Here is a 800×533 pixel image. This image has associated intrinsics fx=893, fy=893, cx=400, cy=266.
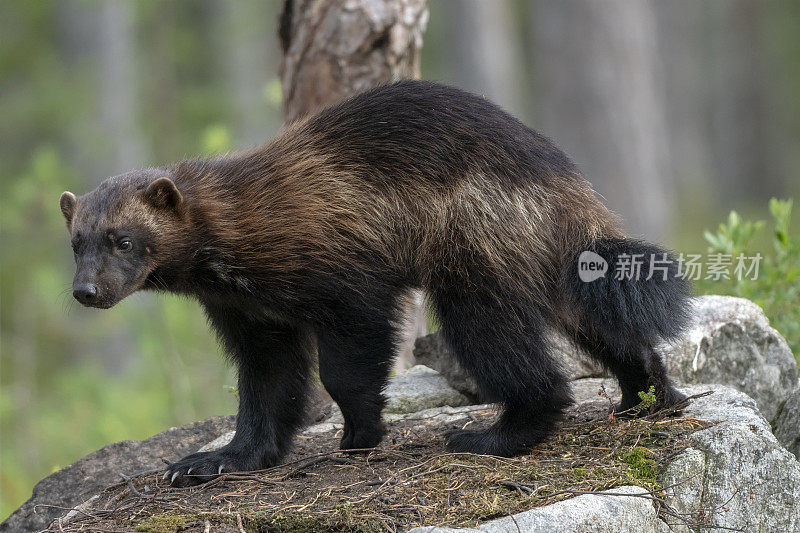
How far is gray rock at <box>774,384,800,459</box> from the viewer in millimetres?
4758

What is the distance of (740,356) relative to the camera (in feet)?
16.6

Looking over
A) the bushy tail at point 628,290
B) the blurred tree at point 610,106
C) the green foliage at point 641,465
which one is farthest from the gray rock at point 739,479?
the blurred tree at point 610,106

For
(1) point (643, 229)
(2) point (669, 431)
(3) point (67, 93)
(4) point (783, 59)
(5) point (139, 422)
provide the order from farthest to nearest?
(4) point (783, 59) → (3) point (67, 93) → (1) point (643, 229) → (5) point (139, 422) → (2) point (669, 431)

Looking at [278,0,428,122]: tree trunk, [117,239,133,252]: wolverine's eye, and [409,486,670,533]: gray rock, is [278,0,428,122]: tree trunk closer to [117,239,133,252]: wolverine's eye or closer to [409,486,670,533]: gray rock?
[117,239,133,252]: wolverine's eye

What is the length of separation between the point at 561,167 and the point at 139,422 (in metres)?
4.86

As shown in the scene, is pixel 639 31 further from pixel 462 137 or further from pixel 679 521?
pixel 679 521

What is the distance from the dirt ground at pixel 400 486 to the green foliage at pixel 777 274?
197 centimetres

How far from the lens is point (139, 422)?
25.0 feet

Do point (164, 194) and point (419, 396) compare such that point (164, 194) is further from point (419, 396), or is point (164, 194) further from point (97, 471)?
point (419, 396)

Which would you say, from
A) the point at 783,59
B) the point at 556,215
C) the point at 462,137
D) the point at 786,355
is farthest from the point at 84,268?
the point at 783,59

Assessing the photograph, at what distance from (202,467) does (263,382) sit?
51cm

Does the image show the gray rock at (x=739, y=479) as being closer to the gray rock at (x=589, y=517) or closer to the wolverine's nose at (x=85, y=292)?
the gray rock at (x=589, y=517)

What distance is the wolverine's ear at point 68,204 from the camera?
13.4 ft

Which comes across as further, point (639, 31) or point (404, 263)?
point (639, 31)
